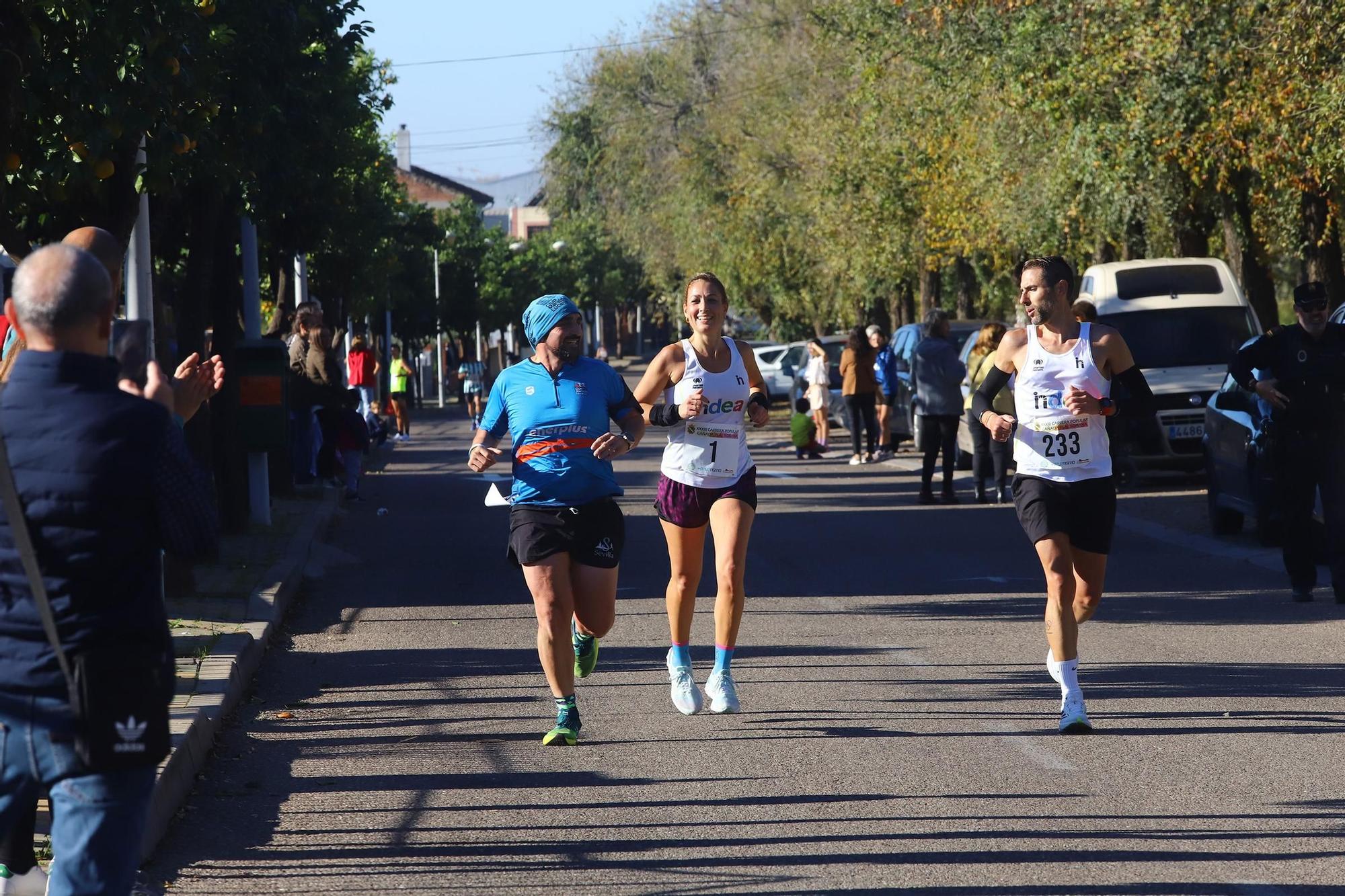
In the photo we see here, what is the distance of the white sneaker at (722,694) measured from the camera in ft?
27.3

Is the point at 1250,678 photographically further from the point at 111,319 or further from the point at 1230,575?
the point at 111,319

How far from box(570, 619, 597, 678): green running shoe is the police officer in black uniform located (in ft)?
17.0

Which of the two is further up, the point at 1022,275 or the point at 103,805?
the point at 1022,275

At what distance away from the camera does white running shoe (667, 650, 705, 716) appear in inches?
327

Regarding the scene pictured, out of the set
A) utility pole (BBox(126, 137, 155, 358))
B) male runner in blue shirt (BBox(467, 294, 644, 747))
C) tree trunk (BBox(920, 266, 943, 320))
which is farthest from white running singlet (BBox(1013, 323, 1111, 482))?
tree trunk (BBox(920, 266, 943, 320))

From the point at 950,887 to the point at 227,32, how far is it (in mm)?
8448

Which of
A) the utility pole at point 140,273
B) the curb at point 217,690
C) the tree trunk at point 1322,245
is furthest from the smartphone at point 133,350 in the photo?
the tree trunk at point 1322,245

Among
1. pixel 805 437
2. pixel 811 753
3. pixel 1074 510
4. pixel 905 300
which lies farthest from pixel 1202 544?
pixel 905 300

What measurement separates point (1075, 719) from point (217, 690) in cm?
387

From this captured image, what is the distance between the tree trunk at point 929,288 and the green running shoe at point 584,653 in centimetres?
3171

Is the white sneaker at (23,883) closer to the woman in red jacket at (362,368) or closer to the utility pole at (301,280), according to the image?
the utility pole at (301,280)

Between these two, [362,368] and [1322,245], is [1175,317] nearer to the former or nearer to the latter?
[1322,245]

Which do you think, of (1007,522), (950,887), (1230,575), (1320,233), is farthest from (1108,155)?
(950,887)

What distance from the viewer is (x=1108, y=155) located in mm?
22297
